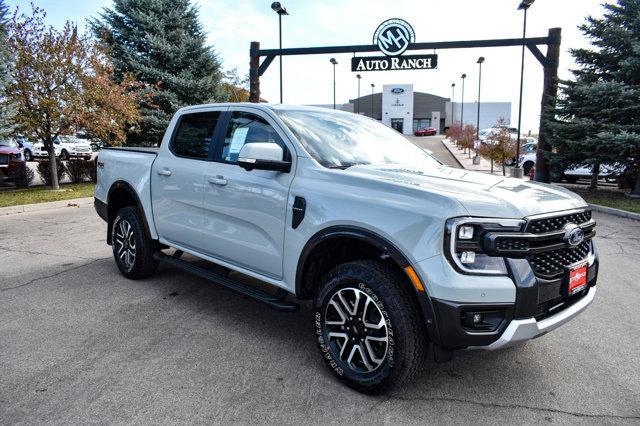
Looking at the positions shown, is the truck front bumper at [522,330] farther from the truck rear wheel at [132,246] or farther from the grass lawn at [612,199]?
the grass lawn at [612,199]

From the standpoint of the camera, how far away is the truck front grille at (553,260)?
107 inches

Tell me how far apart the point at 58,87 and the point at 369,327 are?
14198 millimetres

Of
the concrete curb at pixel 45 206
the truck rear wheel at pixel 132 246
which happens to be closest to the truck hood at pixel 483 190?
the truck rear wheel at pixel 132 246

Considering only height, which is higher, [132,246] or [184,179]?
[184,179]

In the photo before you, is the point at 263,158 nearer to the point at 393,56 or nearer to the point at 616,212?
the point at 616,212

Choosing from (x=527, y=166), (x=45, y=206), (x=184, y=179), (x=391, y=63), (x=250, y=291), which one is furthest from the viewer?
(x=527, y=166)

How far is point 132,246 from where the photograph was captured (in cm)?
529

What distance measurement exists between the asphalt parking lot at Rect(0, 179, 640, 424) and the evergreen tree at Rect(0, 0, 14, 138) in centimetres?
855

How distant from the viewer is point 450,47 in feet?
57.2

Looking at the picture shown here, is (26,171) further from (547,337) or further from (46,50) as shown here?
(547,337)

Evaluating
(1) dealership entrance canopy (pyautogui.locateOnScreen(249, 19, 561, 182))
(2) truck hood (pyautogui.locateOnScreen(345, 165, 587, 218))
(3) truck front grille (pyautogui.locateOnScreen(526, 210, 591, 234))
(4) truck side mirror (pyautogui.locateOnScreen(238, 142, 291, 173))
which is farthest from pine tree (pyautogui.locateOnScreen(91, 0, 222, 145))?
(3) truck front grille (pyautogui.locateOnScreen(526, 210, 591, 234))

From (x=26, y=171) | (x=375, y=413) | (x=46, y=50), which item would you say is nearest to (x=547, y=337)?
(x=375, y=413)

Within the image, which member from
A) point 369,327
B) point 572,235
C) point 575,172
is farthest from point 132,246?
point 575,172

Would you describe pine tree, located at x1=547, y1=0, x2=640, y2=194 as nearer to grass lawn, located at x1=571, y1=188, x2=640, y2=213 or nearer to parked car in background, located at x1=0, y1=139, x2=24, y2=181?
grass lawn, located at x1=571, y1=188, x2=640, y2=213
